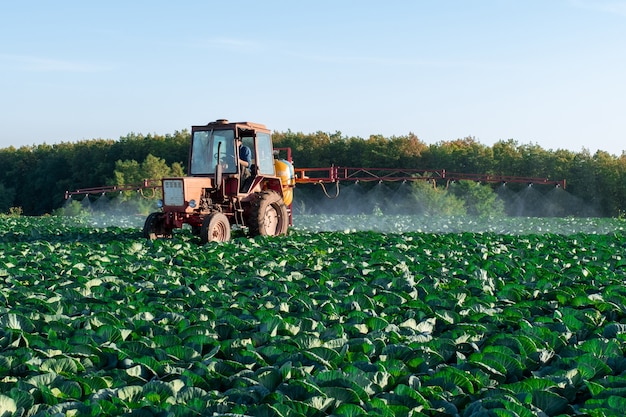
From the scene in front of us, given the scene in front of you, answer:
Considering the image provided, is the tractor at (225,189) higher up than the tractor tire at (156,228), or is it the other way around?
the tractor at (225,189)

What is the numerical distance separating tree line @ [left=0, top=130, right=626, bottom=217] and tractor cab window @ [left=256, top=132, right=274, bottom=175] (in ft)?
93.8

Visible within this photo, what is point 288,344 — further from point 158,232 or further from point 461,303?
point 158,232

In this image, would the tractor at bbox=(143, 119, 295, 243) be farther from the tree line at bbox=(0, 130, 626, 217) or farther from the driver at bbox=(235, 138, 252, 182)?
the tree line at bbox=(0, 130, 626, 217)

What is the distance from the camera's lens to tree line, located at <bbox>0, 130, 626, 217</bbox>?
136 feet

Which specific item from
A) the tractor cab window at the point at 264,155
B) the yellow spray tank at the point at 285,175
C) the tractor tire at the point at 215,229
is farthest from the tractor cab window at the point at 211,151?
the yellow spray tank at the point at 285,175

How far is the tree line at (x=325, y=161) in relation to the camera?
41.3 m

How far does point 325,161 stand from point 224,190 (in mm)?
36589

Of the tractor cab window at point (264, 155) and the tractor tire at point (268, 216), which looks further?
the tractor cab window at point (264, 155)

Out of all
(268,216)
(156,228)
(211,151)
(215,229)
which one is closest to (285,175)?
(268,216)

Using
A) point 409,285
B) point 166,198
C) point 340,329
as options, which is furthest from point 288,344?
point 166,198

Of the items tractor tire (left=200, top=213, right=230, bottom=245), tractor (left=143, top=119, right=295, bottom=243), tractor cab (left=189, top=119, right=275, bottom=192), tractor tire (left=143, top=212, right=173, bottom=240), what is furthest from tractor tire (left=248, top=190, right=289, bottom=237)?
tractor tire (left=143, top=212, right=173, bottom=240)

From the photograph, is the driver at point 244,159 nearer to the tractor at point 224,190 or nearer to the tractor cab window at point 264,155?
the tractor at point 224,190

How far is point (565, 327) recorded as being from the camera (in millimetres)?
5492

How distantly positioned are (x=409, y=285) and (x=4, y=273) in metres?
5.04
